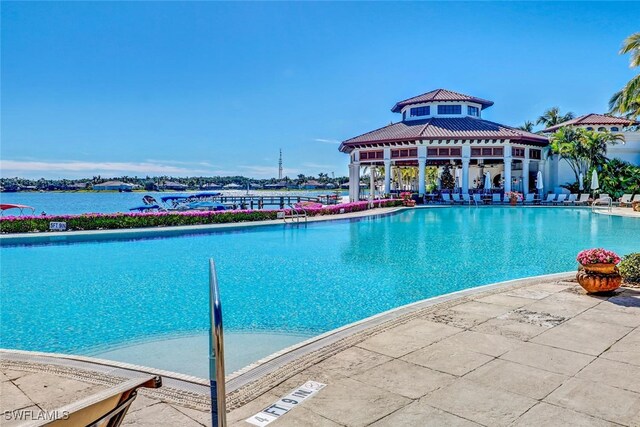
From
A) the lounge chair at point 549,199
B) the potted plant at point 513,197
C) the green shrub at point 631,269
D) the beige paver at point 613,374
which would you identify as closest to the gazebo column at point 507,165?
the potted plant at point 513,197

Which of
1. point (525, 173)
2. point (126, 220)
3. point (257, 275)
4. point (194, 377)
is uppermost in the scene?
point (525, 173)

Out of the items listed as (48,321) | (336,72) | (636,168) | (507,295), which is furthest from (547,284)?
(636,168)

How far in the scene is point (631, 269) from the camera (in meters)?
8.27

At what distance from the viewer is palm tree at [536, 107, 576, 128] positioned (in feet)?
185

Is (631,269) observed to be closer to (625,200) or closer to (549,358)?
(549,358)

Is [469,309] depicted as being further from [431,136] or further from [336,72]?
[431,136]

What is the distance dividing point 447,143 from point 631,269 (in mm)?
27480

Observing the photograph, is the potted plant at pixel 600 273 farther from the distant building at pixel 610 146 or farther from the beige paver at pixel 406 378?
the distant building at pixel 610 146

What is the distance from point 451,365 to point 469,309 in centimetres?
237

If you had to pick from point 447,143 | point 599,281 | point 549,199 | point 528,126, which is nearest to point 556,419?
point 599,281

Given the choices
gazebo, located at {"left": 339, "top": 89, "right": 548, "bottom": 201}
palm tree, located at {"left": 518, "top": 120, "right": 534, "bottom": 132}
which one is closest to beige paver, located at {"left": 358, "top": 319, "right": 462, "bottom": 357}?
gazebo, located at {"left": 339, "top": 89, "right": 548, "bottom": 201}

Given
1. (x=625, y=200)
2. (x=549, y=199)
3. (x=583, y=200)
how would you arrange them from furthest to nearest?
1. (x=549, y=199)
2. (x=583, y=200)
3. (x=625, y=200)

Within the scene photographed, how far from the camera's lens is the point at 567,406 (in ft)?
12.2

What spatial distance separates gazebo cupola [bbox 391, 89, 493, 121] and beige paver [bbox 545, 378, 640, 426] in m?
36.9
